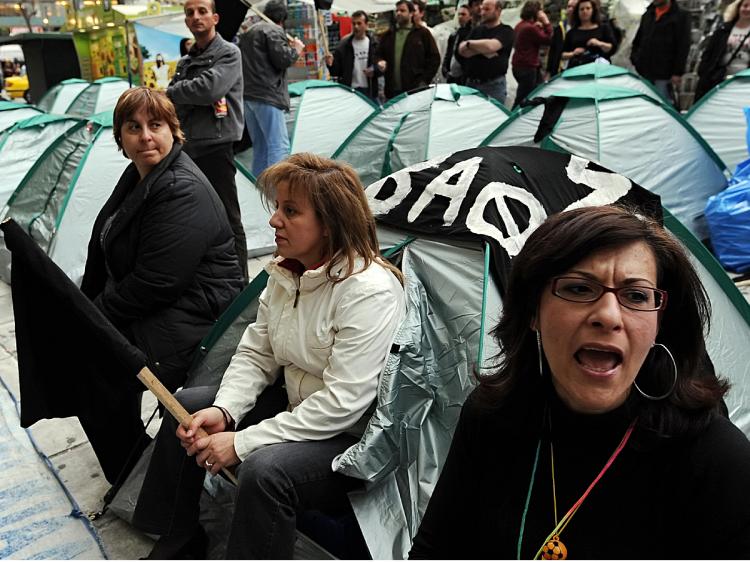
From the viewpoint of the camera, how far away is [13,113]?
6816mm

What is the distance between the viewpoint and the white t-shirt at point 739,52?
577 cm

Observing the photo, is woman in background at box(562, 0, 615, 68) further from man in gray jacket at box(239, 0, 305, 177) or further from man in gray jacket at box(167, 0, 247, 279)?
man in gray jacket at box(167, 0, 247, 279)

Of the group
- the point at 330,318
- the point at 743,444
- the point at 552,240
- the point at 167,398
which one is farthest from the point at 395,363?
the point at 743,444

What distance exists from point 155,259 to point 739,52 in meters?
5.48

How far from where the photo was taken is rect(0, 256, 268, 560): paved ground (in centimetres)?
223

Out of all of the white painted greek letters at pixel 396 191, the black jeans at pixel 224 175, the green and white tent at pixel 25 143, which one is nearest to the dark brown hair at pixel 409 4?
the green and white tent at pixel 25 143

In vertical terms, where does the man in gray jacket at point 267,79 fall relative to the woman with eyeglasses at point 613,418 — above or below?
below

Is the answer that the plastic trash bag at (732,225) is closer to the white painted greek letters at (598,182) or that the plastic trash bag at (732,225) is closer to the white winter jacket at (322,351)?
the white painted greek letters at (598,182)

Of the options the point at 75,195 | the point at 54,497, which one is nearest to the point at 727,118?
the point at 75,195

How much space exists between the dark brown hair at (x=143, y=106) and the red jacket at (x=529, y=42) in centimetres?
528

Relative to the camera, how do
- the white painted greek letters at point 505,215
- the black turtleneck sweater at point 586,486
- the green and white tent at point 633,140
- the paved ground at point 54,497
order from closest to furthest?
1. the black turtleneck sweater at point 586,486
2. the white painted greek letters at point 505,215
3. the paved ground at point 54,497
4. the green and white tent at point 633,140

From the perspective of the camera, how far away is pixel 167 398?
5.99 feet

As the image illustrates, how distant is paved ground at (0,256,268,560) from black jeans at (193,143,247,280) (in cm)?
122

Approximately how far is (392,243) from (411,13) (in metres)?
5.40
